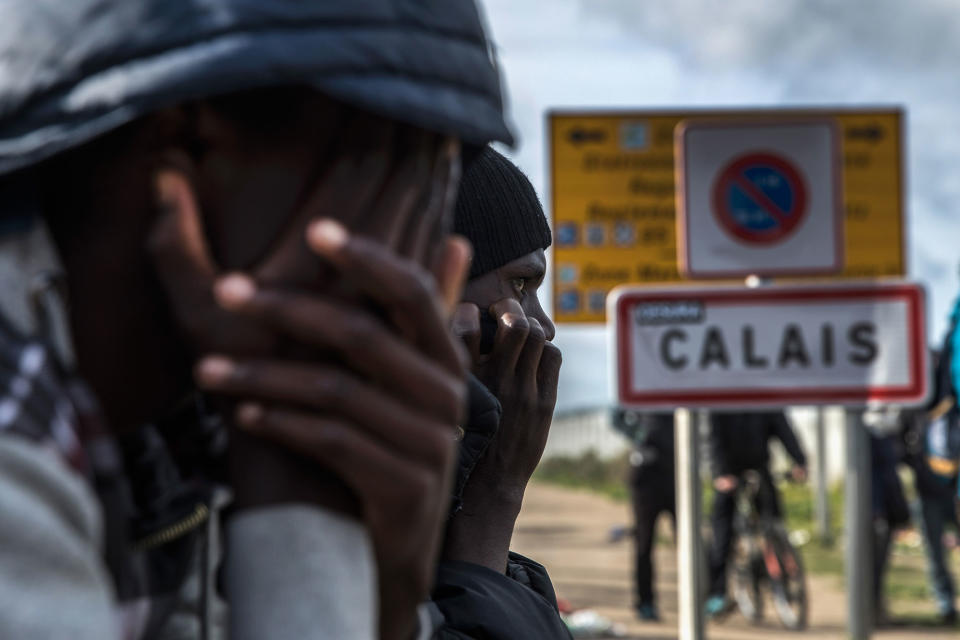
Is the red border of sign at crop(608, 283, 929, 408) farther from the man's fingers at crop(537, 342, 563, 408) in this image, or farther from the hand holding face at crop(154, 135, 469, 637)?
the hand holding face at crop(154, 135, 469, 637)

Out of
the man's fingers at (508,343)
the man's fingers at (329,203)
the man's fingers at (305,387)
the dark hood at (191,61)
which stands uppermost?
the dark hood at (191,61)

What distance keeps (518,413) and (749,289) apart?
3.70m

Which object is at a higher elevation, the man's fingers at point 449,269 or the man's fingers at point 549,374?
the man's fingers at point 449,269

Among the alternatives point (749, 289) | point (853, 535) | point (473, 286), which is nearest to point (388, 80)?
point (473, 286)

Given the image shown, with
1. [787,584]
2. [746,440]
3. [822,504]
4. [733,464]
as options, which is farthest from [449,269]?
[822,504]

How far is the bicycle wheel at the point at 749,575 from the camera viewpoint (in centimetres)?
1166

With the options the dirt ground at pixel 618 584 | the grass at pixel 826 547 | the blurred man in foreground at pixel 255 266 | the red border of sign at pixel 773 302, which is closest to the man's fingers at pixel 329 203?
the blurred man in foreground at pixel 255 266

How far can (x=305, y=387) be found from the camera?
0.87 m

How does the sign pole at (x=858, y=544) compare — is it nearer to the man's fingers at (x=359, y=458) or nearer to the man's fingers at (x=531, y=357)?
the man's fingers at (x=531, y=357)

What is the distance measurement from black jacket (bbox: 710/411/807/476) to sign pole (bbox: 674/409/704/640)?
5.52 metres

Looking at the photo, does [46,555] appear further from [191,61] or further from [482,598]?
[482,598]

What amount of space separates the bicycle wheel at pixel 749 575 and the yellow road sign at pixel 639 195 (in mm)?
2872

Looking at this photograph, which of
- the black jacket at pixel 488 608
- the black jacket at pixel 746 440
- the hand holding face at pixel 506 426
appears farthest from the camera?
the black jacket at pixel 746 440

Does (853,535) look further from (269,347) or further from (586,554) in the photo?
(586,554)
